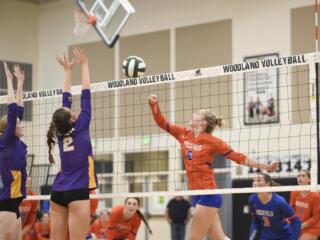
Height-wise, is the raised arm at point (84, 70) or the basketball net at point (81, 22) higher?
the basketball net at point (81, 22)

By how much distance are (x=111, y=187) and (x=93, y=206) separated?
25.0 ft

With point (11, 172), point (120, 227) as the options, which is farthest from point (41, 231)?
point (11, 172)

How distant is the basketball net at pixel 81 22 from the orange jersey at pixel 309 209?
8771mm

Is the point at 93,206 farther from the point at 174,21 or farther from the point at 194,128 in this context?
the point at 174,21

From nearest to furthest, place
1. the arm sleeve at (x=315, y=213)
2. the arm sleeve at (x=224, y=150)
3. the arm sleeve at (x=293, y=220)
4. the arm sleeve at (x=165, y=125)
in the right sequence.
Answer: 1. the arm sleeve at (x=224, y=150)
2. the arm sleeve at (x=165, y=125)
3. the arm sleeve at (x=293, y=220)
4. the arm sleeve at (x=315, y=213)

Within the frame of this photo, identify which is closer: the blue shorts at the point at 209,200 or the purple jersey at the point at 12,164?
the purple jersey at the point at 12,164

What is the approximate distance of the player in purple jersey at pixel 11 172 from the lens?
7.08 m

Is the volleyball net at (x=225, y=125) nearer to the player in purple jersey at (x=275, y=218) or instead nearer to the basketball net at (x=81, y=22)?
the basketball net at (x=81, y=22)

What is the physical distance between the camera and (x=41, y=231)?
43.4 ft

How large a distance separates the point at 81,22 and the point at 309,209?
11.3 metres

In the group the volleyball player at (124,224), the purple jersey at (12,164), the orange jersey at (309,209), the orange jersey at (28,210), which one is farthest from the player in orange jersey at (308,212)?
the purple jersey at (12,164)

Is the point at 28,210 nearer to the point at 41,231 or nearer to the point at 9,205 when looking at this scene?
the point at 41,231

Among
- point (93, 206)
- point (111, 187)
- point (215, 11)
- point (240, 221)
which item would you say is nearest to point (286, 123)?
point (240, 221)

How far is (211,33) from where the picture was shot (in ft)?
60.6
